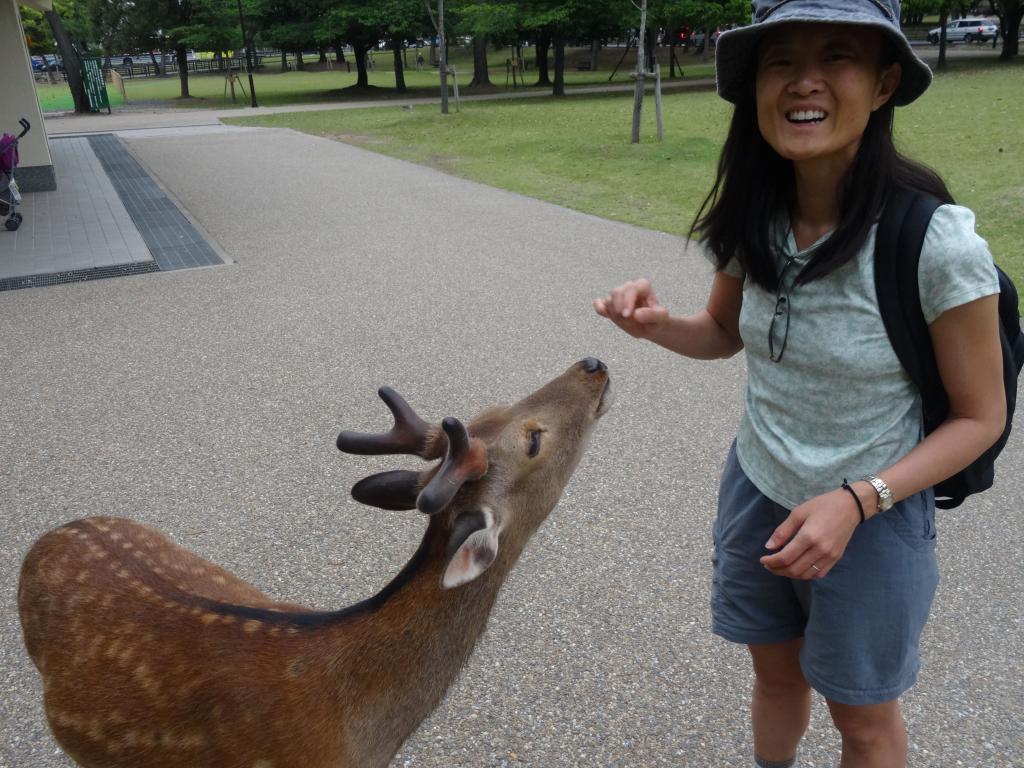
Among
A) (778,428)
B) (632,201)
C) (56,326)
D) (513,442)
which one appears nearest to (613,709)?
(513,442)

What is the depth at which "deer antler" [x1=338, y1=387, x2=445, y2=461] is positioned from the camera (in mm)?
2412

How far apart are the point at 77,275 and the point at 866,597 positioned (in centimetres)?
914

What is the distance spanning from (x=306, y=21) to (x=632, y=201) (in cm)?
3396

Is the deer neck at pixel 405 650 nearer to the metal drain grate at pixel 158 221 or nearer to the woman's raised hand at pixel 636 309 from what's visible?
the woman's raised hand at pixel 636 309

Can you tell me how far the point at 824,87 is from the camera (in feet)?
5.85

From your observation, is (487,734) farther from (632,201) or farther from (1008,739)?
(632,201)

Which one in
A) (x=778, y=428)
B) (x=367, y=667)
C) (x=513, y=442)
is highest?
(x=778, y=428)

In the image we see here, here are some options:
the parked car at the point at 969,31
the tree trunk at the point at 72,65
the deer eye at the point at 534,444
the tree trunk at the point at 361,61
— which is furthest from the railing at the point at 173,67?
the deer eye at the point at 534,444

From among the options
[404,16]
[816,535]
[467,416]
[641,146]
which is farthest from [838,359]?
[404,16]

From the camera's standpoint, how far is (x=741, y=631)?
7.46 feet

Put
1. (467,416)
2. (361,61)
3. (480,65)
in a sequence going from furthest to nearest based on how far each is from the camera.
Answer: (361,61), (480,65), (467,416)

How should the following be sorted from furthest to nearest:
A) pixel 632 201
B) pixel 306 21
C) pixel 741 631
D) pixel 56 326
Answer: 1. pixel 306 21
2. pixel 632 201
3. pixel 56 326
4. pixel 741 631

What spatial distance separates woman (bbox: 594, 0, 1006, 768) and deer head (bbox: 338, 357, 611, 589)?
61cm

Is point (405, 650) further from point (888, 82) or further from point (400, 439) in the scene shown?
point (888, 82)
